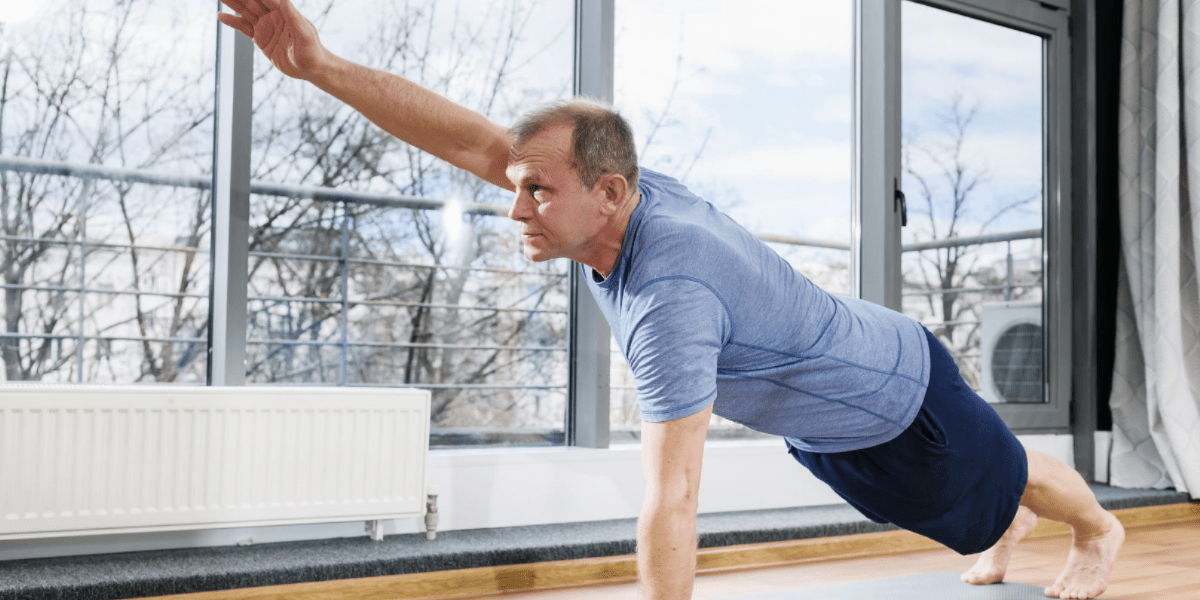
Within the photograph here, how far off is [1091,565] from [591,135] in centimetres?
161

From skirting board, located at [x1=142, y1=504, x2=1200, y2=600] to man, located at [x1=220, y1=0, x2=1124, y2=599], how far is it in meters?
0.86

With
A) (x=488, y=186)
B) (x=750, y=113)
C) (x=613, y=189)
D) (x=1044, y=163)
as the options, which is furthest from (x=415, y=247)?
(x=1044, y=163)

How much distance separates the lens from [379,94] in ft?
5.01

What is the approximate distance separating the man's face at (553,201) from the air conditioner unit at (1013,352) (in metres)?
3.17

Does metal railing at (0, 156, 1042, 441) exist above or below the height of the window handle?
below

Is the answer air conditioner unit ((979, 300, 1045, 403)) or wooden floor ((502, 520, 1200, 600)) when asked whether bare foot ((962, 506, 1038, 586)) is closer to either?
wooden floor ((502, 520, 1200, 600))

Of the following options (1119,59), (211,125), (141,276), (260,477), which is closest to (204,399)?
(260,477)

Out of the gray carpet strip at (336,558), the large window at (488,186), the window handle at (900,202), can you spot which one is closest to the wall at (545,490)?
the gray carpet strip at (336,558)

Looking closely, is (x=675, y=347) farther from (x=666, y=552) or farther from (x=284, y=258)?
(x=284, y=258)

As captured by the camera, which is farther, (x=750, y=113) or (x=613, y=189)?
(x=750, y=113)

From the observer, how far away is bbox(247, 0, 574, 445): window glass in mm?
2926

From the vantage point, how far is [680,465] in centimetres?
129

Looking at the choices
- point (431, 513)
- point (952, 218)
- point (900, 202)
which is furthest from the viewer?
point (952, 218)

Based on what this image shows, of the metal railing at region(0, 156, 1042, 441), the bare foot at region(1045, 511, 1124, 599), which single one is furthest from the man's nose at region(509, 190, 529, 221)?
the metal railing at region(0, 156, 1042, 441)
